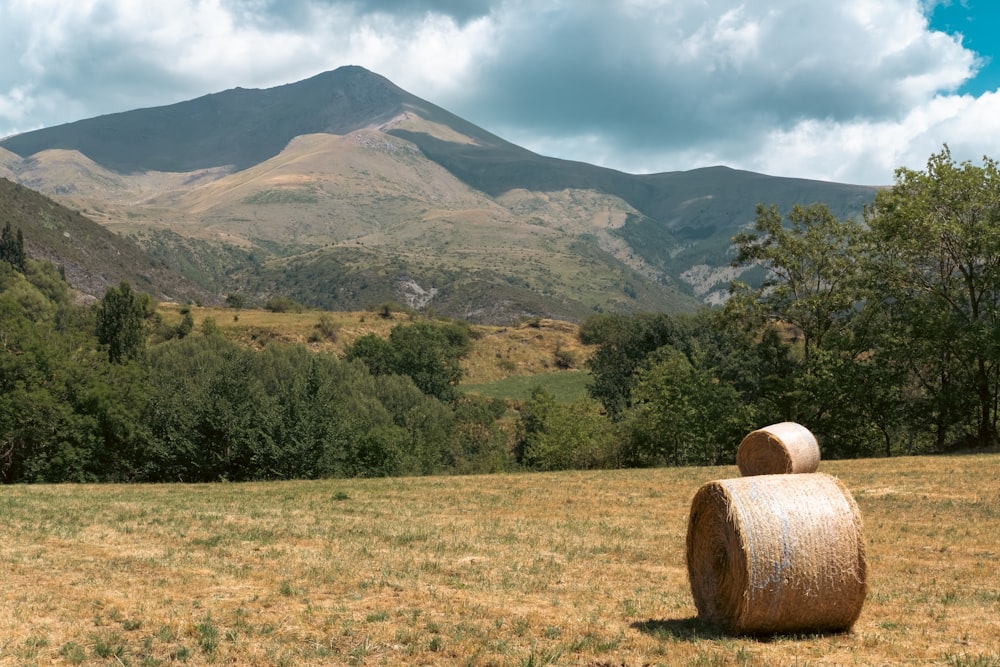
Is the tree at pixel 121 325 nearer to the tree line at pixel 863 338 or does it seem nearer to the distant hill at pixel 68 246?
the tree line at pixel 863 338

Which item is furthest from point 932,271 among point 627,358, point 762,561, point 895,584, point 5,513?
point 627,358

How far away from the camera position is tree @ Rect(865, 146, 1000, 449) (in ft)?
118

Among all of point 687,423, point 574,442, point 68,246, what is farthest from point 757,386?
point 68,246

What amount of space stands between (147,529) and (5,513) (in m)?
5.09

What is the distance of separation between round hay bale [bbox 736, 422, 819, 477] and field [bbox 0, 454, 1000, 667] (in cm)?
173

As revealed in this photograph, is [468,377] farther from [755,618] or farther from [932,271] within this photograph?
[755,618]

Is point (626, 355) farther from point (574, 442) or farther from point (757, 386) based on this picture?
point (757, 386)

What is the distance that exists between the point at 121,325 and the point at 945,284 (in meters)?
52.3

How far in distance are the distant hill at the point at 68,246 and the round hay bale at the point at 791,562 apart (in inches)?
6239

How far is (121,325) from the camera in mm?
60594

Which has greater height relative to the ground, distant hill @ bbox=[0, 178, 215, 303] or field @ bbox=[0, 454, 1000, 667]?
distant hill @ bbox=[0, 178, 215, 303]

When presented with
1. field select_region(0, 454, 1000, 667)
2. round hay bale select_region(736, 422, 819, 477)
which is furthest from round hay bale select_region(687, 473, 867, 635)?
round hay bale select_region(736, 422, 819, 477)

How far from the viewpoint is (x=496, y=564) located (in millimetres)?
15047

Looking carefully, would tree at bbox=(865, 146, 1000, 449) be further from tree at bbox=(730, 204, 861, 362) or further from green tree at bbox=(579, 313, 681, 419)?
green tree at bbox=(579, 313, 681, 419)
